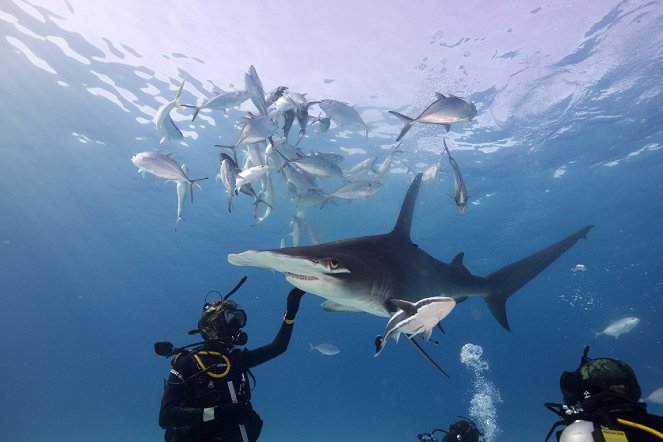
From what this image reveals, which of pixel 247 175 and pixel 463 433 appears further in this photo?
pixel 247 175

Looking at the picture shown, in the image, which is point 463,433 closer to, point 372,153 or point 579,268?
point 372,153

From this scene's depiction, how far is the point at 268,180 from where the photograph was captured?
808 cm

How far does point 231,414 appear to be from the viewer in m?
3.24

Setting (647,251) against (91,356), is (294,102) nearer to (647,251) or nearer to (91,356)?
(647,251)

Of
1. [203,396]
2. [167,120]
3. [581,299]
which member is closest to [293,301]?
[203,396]

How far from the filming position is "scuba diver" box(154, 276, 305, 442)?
3232mm

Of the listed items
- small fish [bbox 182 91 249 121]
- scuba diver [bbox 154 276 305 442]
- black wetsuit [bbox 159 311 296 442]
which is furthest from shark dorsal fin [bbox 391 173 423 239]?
small fish [bbox 182 91 249 121]

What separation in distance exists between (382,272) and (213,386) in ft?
6.71

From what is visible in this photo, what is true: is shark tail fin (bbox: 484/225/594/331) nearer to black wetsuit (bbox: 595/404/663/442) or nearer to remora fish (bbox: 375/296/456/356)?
remora fish (bbox: 375/296/456/356)

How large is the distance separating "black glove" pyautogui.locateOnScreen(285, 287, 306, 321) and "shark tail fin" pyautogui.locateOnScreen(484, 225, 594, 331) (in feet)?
12.2

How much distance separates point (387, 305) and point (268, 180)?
5.03 m

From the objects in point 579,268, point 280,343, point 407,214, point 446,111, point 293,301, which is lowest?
point 280,343

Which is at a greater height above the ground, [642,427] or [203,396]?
[203,396]

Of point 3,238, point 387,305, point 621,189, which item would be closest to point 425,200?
point 621,189
